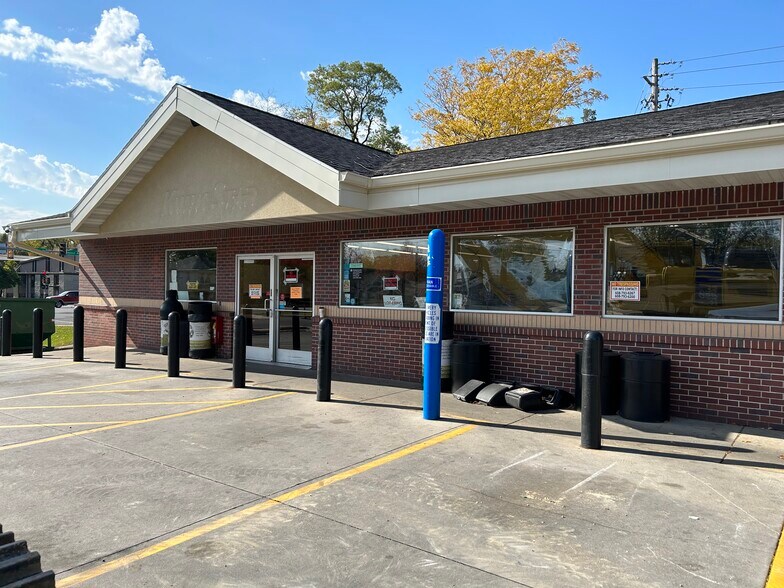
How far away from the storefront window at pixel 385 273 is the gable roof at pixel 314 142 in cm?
144

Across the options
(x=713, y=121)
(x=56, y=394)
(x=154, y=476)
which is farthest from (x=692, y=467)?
(x=56, y=394)

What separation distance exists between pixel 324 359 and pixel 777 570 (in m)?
5.77

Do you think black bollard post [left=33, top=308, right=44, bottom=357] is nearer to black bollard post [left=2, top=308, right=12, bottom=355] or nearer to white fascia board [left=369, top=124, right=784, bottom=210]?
black bollard post [left=2, top=308, right=12, bottom=355]

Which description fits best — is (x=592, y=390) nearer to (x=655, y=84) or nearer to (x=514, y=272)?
(x=514, y=272)

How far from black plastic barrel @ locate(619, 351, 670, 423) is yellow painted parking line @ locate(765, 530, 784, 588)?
3.29 m

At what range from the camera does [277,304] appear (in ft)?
39.5

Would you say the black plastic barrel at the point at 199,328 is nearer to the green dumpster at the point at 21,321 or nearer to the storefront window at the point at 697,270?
the green dumpster at the point at 21,321

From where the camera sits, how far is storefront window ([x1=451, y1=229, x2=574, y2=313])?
8.53 meters

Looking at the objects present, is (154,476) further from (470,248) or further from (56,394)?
(470,248)

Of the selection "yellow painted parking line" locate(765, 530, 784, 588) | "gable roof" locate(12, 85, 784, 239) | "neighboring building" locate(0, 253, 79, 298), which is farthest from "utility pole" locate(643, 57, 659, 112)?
"neighboring building" locate(0, 253, 79, 298)

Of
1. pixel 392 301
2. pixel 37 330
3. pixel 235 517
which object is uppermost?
pixel 392 301

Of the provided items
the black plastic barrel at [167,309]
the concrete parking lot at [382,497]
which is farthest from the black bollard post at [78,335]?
the concrete parking lot at [382,497]

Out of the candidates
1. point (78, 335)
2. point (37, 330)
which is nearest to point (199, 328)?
point (78, 335)

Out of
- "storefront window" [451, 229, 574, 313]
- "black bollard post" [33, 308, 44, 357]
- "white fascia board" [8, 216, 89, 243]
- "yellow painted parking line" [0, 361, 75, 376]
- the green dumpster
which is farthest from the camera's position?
"white fascia board" [8, 216, 89, 243]
